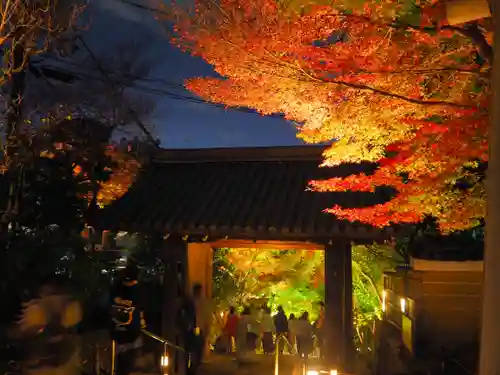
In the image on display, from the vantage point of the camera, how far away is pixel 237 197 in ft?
34.4

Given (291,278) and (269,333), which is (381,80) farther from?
(291,278)

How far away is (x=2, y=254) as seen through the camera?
7992mm

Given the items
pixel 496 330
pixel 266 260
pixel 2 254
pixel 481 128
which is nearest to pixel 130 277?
pixel 2 254

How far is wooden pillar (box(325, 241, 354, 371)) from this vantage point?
951cm

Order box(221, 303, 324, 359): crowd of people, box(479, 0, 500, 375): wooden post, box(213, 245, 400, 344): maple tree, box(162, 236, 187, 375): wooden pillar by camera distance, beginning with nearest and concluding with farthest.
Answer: box(479, 0, 500, 375): wooden post
box(162, 236, 187, 375): wooden pillar
box(221, 303, 324, 359): crowd of people
box(213, 245, 400, 344): maple tree

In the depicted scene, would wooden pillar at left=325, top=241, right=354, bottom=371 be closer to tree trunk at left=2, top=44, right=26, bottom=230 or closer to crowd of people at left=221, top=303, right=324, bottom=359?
crowd of people at left=221, top=303, right=324, bottom=359

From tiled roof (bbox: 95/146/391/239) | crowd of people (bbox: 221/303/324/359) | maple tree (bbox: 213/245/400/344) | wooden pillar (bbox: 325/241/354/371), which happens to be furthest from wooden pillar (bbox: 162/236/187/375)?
maple tree (bbox: 213/245/400/344)

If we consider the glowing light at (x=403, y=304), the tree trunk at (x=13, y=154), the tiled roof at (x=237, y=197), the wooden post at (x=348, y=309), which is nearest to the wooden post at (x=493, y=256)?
the tiled roof at (x=237, y=197)

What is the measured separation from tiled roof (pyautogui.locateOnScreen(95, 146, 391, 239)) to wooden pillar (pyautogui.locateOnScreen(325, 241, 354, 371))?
0.75 meters

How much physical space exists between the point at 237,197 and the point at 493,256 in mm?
7652

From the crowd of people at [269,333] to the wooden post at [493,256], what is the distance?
8.62 m

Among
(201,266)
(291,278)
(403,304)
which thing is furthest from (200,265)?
(403,304)

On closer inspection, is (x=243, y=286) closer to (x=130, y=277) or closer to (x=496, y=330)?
(x=130, y=277)

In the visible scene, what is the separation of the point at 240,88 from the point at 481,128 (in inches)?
114
